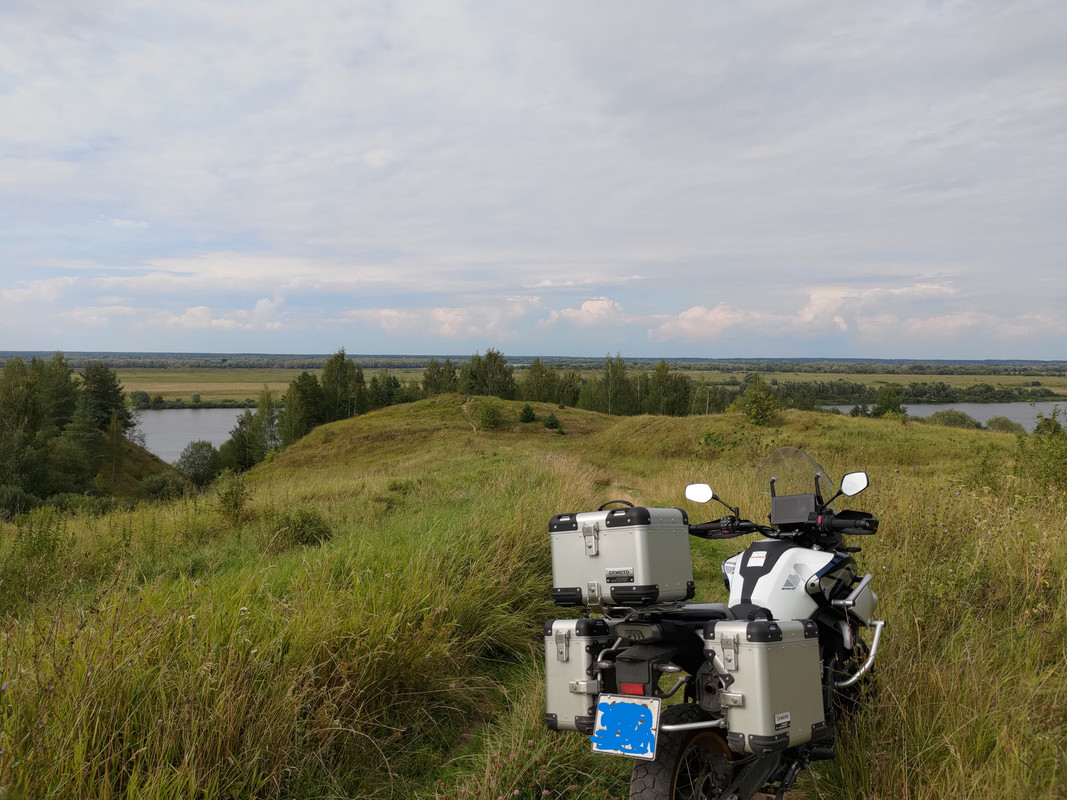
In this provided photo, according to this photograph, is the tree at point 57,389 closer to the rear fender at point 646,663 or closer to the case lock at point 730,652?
the rear fender at point 646,663

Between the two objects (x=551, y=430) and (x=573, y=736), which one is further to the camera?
(x=551, y=430)

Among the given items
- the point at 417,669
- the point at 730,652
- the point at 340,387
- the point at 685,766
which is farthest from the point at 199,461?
the point at 730,652

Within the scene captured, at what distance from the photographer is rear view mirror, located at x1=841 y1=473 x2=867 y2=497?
330 cm

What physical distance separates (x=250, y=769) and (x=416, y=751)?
1.07 meters

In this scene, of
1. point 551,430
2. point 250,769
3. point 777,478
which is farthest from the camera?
point 551,430

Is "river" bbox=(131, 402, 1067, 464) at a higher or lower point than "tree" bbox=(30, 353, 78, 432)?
lower

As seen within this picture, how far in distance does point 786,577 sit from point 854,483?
60 centimetres

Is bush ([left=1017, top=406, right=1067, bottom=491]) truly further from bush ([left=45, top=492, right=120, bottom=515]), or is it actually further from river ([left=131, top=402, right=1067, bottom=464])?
river ([left=131, top=402, right=1067, bottom=464])

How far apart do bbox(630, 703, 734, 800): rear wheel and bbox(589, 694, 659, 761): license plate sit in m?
0.09

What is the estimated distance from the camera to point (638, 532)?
277 centimetres

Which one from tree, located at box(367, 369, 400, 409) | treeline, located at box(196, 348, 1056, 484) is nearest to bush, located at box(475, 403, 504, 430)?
treeline, located at box(196, 348, 1056, 484)

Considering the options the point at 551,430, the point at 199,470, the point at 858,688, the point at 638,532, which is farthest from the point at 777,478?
the point at 199,470

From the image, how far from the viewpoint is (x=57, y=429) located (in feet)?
220

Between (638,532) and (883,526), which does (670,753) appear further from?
(883,526)
